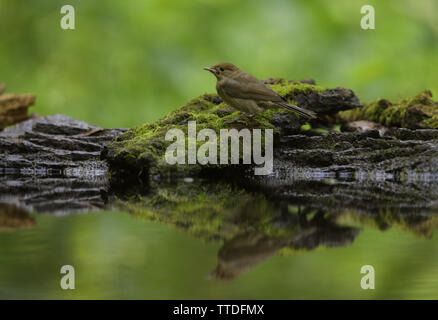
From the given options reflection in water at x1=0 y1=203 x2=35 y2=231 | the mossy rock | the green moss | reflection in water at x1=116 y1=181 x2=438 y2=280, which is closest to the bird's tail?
the mossy rock

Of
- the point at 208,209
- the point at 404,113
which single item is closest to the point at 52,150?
the point at 208,209

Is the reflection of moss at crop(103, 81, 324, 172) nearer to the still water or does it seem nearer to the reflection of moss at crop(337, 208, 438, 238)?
the still water

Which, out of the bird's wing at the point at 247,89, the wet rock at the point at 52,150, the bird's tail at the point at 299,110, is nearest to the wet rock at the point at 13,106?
the wet rock at the point at 52,150

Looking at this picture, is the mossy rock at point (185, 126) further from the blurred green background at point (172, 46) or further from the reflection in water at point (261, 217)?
the blurred green background at point (172, 46)

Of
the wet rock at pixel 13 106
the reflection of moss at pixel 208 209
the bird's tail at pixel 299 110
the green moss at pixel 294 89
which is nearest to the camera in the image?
the reflection of moss at pixel 208 209

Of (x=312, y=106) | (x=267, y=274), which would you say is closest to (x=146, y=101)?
(x=312, y=106)

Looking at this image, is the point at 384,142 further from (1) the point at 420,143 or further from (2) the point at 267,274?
(2) the point at 267,274
